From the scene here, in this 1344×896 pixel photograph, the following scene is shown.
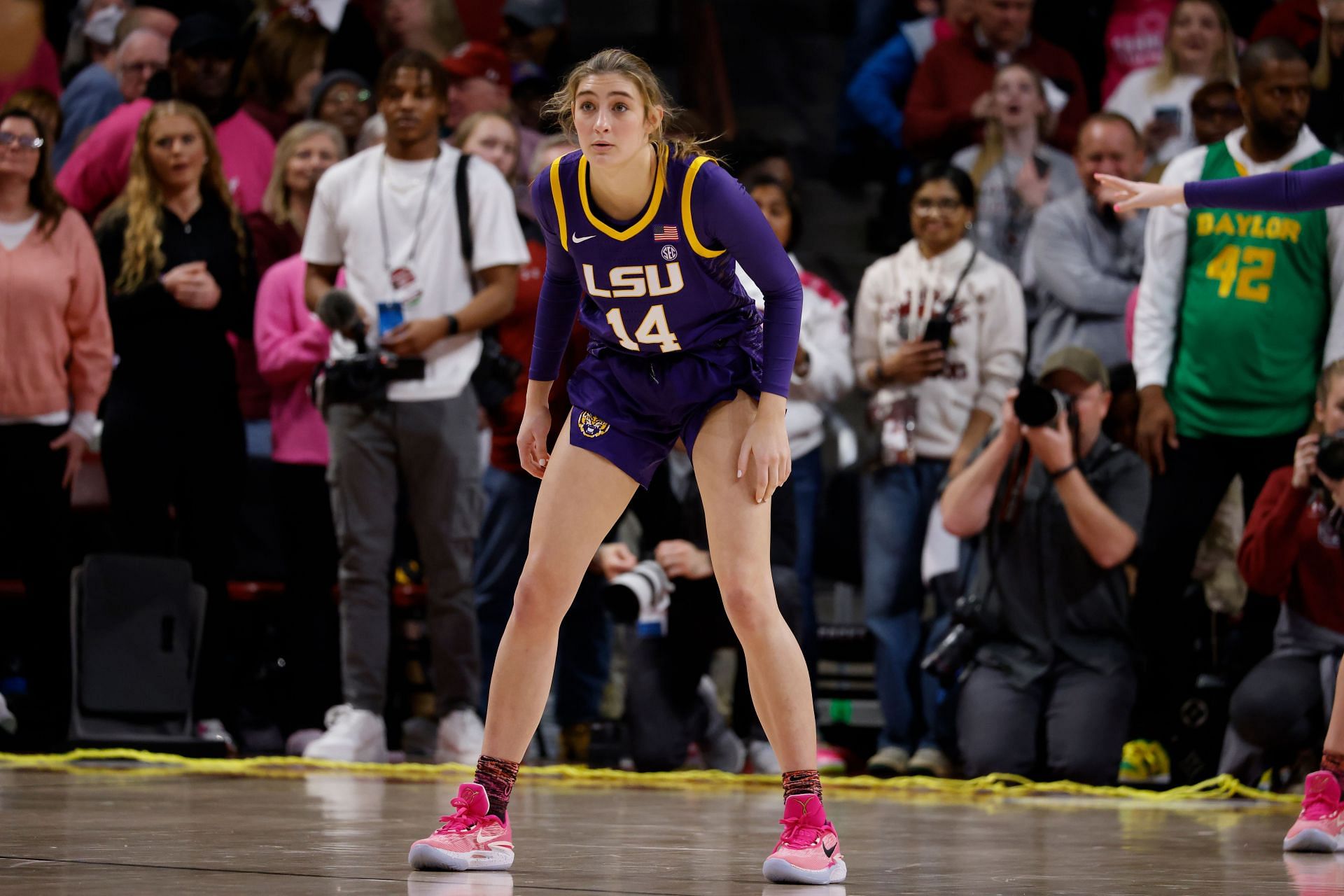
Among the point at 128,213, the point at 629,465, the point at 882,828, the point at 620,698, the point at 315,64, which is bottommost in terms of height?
the point at 620,698

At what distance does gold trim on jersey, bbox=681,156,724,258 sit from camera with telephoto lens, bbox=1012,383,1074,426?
2473mm

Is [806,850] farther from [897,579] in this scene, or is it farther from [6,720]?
[6,720]

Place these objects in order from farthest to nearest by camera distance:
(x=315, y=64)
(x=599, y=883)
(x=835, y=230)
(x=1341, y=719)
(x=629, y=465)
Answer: (x=835, y=230)
(x=315, y=64)
(x=1341, y=719)
(x=629, y=465)
(x=599, y=883)

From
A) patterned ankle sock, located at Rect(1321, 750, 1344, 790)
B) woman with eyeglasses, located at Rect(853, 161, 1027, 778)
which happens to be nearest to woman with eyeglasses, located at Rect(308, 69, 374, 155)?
woman with eyeglasses, located at Rect(853, 161, 1027, 778)

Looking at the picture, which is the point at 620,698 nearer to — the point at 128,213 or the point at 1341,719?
the point at 128,213

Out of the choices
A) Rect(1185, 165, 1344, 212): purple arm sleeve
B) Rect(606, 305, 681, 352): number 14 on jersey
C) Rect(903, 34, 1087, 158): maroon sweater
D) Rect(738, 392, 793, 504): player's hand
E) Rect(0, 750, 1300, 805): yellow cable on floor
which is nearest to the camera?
Rect(738, 392, 793, 504): player's hand

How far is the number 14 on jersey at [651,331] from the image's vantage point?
3.56m

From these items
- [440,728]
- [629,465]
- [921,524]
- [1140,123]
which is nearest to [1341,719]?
[629,465]

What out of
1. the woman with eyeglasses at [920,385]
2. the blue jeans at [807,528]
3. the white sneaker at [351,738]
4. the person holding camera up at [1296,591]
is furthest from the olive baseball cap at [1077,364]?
the white sneaker at [351,738]

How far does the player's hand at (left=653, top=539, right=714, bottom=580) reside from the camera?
19.9 feet

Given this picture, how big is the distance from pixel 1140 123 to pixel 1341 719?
4307mm

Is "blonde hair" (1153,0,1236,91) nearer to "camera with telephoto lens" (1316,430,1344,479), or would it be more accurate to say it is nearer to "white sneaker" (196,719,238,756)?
"camera with telephoto lens" (1316,430,1344,479)

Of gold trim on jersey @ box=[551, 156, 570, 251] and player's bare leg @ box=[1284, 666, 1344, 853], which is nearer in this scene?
gold trim on jersey @ box=[551, 156, 570, 251]

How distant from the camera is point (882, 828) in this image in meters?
4.45
